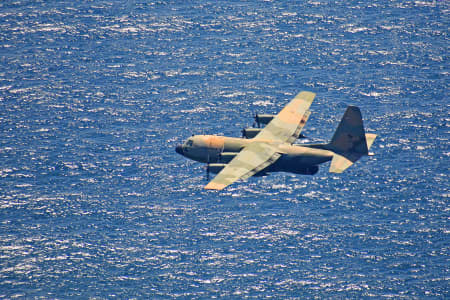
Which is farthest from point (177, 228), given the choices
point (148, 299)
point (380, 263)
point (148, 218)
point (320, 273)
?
point (380, 263)

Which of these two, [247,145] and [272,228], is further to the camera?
[272,228]

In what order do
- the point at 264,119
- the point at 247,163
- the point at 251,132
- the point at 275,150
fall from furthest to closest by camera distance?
1. the point at 264,119
2. the point at 251,132
3. the point at 275,150
4. the point at 247,163

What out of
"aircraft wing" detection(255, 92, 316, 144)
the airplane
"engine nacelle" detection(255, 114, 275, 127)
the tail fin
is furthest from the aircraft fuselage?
"engine nacelle" detection(255, 114, 275, 127)

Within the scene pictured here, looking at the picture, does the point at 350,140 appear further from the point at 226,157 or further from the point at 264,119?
the point at 226,157

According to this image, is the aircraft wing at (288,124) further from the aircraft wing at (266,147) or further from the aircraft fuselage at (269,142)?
the aircraft fuselage at (269,142)

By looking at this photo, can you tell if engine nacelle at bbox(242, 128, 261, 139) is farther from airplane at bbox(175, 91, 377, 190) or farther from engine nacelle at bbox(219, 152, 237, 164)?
engine nacelle at bbox(219, 152, 237, 164)

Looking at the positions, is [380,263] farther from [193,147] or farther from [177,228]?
[193,147]

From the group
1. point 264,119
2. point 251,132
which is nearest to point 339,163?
point 251,132
